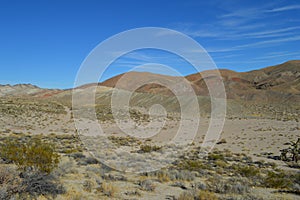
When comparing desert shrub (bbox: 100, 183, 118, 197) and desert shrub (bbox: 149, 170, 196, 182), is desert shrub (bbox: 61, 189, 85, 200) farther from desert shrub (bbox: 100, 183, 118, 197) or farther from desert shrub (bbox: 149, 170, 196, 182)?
desert shrub (bbox: 149, 170, 196, 182)

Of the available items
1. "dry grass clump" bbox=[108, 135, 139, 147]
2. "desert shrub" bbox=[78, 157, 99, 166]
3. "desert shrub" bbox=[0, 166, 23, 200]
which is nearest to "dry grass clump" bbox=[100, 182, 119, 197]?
"desert shrub" bbox=[0, 166, 23, 200]

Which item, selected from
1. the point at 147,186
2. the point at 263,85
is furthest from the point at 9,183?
the point at 263,85

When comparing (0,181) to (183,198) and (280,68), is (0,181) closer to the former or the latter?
(183,198)

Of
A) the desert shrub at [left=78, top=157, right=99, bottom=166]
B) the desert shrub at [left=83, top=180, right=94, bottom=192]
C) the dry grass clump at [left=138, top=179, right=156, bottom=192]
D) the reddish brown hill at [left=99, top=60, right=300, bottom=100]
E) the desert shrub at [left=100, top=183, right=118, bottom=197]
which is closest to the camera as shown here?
the desert shrub at [left=100, top=183, right=118, bottom=197]

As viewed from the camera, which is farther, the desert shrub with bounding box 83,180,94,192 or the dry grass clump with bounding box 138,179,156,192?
the dry grass clump with bounding box 138,179,156,192

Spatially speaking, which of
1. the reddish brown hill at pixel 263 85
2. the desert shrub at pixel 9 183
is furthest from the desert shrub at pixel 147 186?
the reddish brown hill at pixel 263 85

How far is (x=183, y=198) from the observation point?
780 centimetres

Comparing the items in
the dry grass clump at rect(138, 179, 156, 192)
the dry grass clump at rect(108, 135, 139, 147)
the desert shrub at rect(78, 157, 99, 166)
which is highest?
the dry grass clump at rect(108, 135, 139, 147)

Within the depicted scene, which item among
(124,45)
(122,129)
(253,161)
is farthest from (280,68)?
(124,45)

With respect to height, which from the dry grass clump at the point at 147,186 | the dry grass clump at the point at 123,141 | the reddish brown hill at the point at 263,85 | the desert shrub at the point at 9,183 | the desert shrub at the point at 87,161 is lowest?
the dry grass clump at the point at 147,186

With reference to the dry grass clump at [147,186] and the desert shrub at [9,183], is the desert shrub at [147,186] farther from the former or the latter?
the desert shrub at [9,183]

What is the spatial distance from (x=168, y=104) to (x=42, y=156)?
56773mm

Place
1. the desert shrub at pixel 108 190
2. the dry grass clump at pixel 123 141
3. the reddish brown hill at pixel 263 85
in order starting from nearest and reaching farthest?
the desert shrub at pixel 108 190 < the dry grass clump at pixel 123 141 < the reddish brown hill at pixel 263 85

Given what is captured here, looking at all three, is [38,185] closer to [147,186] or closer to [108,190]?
[108,190]
